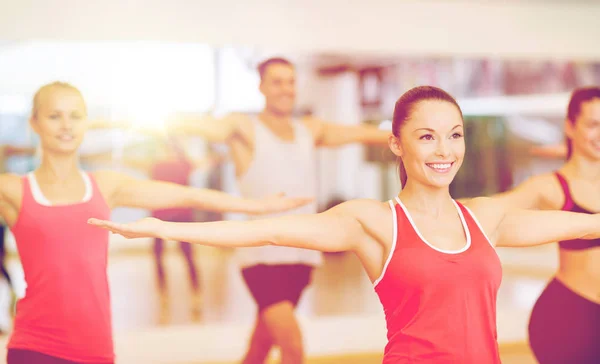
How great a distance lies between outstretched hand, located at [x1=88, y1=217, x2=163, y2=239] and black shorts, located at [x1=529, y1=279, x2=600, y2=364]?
1.93 m

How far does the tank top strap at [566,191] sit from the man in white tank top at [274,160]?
1139 millimetres

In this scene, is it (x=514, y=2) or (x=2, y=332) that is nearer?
(x=2, y=332)

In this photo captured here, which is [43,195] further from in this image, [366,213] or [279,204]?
[366,213]

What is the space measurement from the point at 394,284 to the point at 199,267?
9.40 ft

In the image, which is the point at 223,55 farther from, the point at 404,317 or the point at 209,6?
the point at 404,317

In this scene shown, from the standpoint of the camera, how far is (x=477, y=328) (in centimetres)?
204

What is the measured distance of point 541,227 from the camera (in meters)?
2.31

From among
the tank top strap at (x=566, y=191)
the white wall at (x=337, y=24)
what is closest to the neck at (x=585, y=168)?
the tank top strap at (x=566, y=191)

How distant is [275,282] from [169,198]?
96cm

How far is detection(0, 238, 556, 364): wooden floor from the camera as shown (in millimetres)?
4531

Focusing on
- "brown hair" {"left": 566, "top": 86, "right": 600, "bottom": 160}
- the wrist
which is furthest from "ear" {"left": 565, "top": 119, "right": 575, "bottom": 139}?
the wrist

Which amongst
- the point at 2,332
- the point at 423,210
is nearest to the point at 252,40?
the point at 2,332

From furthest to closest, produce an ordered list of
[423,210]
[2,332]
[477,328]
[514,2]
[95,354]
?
[514,2] → [2,332] → [95,354] → [423,210] → [477,328]

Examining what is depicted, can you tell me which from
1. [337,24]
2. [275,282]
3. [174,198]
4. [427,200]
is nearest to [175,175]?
[275,282]
